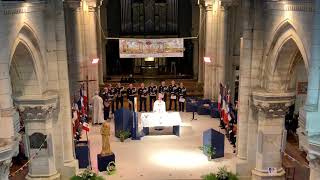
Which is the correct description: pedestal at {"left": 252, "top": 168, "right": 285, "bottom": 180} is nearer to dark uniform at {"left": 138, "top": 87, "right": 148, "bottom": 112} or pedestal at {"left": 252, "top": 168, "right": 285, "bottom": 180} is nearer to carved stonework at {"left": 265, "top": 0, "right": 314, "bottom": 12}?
carved stonework at {"left": 265, "top": 0, "right": 314, "bottom": 12}

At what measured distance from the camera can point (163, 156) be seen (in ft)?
62.5

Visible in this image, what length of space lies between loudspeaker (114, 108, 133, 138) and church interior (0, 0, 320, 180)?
0.15 feet

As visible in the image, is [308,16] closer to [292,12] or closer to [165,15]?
[292,12]

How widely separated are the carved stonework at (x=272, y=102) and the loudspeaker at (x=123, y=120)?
260 inches

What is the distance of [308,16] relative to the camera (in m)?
12.4

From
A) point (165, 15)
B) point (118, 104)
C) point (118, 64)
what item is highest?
point (165, 15)

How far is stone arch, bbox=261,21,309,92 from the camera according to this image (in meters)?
14.2

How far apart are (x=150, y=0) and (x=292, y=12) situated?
18356mm

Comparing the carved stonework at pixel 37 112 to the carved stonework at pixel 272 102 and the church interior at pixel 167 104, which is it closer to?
the church interior at pixel 167 104

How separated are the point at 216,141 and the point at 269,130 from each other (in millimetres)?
3350

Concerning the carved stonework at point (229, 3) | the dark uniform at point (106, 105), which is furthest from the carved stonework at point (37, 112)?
the carved stonework at point (229, 3)

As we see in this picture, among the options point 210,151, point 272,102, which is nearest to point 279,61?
point 272,102

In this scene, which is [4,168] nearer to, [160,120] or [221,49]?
[160,120]

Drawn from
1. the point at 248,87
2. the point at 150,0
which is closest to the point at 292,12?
the point at 248,87
